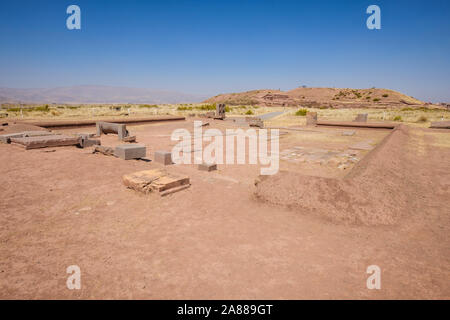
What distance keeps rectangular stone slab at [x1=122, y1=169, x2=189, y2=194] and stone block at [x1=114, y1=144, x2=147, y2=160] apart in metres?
2.23

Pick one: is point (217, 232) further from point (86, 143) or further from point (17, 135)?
point (17, 135)

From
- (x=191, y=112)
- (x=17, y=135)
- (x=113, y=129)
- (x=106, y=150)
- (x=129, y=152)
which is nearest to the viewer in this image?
(x=129, y=152)

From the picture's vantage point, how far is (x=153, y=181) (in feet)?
17.9

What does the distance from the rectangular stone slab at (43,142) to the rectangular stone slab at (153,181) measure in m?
5.26

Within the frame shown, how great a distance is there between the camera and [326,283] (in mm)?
2719

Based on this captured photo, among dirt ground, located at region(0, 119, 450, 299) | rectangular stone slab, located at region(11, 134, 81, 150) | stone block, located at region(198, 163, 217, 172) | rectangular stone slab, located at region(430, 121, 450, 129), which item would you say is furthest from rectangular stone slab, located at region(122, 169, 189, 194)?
rectangular stone slab, located at region(430, 121, 450, 129)

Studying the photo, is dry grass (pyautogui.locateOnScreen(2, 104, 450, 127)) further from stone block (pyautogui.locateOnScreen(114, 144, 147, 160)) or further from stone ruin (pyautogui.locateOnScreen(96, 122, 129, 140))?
stone block (pyautogui.locateOnScreen(114, 144, 147, 160))

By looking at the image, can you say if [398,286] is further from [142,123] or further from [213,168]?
[142,123]

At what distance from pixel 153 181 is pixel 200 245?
7.99 ft

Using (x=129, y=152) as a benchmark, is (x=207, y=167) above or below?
below

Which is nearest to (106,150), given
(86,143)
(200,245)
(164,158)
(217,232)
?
(164,158)

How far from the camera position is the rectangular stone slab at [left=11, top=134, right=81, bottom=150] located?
8594 mm

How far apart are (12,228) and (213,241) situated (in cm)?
295

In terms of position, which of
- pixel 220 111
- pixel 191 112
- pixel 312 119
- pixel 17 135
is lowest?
pixel 17 135
